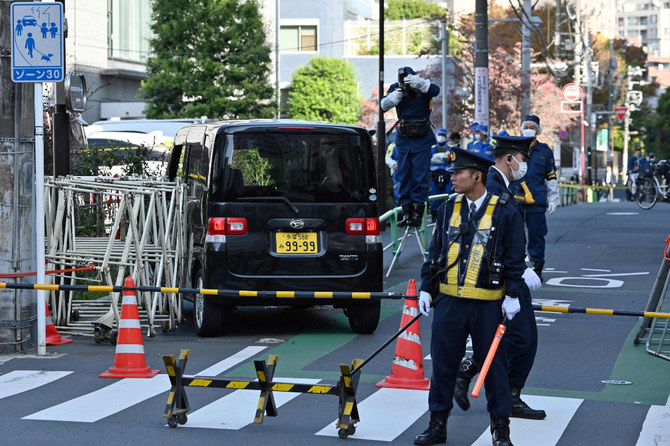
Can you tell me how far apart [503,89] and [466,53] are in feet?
11.9

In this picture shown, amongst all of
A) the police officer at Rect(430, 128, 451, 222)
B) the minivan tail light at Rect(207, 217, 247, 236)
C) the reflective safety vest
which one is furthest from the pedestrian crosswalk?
the police officer at Rect(430, 128, 451, 222)

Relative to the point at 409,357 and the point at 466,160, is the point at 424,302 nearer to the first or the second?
the point at 466,160

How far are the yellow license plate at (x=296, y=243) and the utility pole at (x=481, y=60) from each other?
484 inches

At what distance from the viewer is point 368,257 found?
11.2 meters

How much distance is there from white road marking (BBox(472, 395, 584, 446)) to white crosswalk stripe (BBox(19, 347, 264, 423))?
255cm

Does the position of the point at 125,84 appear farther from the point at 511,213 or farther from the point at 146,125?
the point at 511,213

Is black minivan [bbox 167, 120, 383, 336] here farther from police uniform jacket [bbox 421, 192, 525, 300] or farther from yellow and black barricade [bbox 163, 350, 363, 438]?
police uniform jacket [bbox 421, 192, 525, 300]

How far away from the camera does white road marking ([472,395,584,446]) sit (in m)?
7.34

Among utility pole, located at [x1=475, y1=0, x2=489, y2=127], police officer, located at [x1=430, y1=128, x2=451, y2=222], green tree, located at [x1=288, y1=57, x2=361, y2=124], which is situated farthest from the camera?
green tree, located at [x1=288, y1=57, x2=361, y2=124]

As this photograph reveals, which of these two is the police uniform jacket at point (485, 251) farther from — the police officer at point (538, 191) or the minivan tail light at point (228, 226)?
the police officer at point (538, 191)

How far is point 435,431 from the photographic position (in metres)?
7.14

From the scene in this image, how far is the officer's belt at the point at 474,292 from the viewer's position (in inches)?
273

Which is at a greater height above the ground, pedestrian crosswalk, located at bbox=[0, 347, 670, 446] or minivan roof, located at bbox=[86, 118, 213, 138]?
minivan roof, located at bbox=[86, 118, 213, 138]

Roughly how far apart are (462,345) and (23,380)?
3954 millimetres
